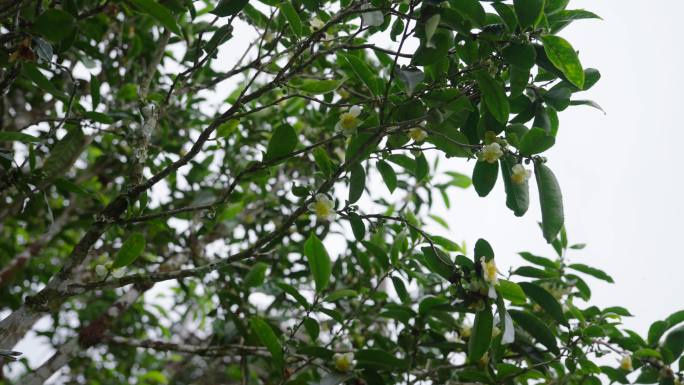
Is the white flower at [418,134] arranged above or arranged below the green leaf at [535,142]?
above

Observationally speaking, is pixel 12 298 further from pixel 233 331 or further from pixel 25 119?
pixel 233 331

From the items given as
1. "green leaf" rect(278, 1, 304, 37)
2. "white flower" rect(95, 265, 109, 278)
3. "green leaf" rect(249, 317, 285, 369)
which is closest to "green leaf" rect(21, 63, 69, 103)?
"white flower" rect(95, 265, 109, 278)

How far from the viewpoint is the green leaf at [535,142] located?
38.7 inches

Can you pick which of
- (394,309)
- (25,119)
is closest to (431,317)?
(394,309)

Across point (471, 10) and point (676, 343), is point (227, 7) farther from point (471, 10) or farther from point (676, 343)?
point (676, 343)

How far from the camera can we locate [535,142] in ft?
3.29

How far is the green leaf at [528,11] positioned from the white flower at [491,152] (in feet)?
0.72

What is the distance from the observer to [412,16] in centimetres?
95

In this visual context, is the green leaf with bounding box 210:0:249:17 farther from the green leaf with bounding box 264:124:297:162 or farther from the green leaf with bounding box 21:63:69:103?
the green leaf with bounding box 21:63:69:103

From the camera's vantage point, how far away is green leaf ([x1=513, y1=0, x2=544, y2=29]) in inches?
35.1

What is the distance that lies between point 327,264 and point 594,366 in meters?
0.72

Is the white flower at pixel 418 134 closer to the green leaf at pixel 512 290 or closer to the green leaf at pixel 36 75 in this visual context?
the green leaf at pixel 512 290

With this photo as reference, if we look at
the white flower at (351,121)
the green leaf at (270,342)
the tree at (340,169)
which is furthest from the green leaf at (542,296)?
the green leaf at (270,342)

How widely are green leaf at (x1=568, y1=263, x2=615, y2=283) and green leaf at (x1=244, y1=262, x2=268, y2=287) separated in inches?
36.5
